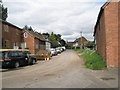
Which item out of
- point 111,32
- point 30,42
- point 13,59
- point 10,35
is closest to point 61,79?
point 111,32

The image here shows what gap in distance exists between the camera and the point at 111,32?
12.0 metres

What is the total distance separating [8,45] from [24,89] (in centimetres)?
2202

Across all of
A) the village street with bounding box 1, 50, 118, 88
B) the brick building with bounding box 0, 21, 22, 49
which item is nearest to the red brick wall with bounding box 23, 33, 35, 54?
the brick building with bounding box 0, 21, 22, 49

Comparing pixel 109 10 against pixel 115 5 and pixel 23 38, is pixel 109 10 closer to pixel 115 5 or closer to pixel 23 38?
pixel 115 5

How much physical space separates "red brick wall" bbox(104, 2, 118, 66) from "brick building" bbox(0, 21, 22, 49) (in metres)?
18.4

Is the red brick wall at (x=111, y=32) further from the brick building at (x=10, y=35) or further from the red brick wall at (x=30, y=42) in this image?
the red brick wall at (x=30, y=42)

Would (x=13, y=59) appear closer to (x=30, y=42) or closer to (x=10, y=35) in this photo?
(x=10, y=35)

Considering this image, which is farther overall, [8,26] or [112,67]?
[8,26]

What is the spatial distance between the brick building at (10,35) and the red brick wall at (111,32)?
18.4 metres

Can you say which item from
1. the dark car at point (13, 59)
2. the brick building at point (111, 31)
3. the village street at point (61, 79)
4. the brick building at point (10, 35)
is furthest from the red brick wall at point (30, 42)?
the brick building at point (111, 31)

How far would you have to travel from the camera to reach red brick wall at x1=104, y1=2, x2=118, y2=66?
1186 centimetres

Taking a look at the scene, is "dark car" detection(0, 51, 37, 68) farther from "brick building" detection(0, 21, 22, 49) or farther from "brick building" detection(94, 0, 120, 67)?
"brick building" detection(0, 21, 22, 49)

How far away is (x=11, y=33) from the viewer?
28.0 m

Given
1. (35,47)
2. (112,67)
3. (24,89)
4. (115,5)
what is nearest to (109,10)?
(115,5)
